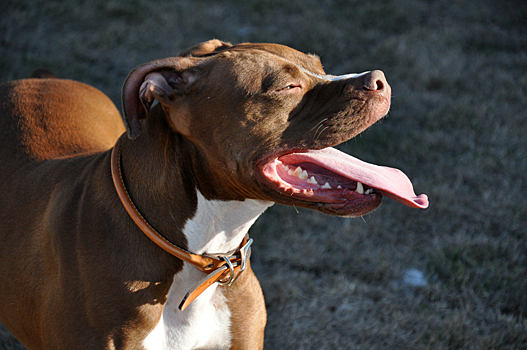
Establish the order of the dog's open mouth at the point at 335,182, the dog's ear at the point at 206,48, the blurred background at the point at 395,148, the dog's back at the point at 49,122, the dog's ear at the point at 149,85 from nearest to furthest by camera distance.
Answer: the dog's ear at the point at 149,85, the dog's open mouth at the point at 335,182, the dog's ear at the point at 206,48, the dog's back at the point at 49,122, the blurred background at the point at 395,148

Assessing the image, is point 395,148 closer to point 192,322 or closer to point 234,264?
point 234,264

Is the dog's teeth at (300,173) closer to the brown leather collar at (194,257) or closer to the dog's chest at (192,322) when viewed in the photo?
the brown leather collar at (194,257)

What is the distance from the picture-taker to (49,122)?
3.02 m

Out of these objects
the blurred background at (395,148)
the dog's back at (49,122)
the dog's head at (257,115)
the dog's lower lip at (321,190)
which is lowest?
the blurred background at (395,148)

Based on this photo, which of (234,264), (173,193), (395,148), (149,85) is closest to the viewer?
(149,85)

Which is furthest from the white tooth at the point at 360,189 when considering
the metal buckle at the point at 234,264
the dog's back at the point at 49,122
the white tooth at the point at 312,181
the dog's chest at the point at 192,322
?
the dog's back at the point at 49,122

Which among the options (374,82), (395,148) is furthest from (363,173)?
(395,148)

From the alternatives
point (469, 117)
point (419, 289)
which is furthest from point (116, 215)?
point (469, 117)

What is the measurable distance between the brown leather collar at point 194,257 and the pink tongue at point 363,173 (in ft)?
1.68

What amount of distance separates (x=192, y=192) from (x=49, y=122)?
4.54 feet

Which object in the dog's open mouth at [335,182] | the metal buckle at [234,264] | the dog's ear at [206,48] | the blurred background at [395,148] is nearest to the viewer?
the dog's open mouth at [335,182]

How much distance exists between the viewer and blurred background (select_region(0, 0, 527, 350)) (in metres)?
3.52

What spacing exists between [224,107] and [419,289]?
7.88ft

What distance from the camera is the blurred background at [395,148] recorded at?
11.6 ft
